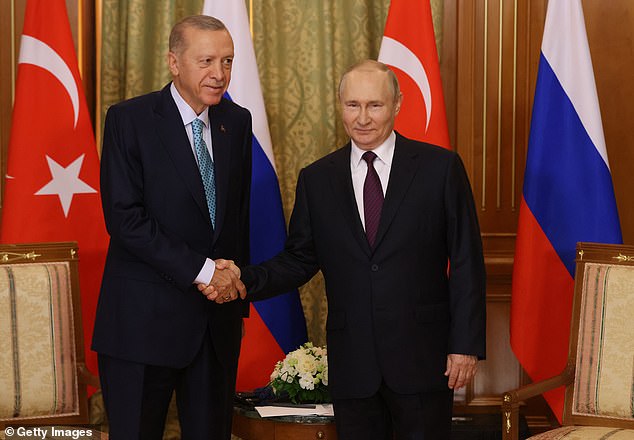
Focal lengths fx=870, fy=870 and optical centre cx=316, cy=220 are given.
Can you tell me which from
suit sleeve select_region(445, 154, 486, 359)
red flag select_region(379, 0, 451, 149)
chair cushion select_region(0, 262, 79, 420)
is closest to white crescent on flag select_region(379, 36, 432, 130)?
red flag select_region(379, 0, 451, 149)

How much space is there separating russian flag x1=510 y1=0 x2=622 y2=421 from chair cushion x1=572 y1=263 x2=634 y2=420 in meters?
0.39

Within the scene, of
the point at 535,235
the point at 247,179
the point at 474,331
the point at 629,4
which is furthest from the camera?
the point at 629,4

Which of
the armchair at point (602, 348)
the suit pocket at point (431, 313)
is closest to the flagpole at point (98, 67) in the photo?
the suit pocket at point (431, 313)

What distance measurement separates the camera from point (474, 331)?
2660 millimetres

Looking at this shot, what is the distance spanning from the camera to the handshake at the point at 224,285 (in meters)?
2.64

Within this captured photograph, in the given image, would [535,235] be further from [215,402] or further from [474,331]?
[215,402]

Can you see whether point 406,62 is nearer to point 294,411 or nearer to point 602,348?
point 602,348

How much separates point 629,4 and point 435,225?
80.1 inches

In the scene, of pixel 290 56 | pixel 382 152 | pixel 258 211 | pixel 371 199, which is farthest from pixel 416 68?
pixel 371 199

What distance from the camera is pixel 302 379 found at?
3.25m

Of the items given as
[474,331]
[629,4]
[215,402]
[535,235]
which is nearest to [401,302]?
[474,331]

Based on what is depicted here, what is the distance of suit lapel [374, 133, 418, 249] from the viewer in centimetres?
269

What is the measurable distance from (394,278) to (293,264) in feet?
1.41

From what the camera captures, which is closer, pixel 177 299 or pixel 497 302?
pixel 177 299
